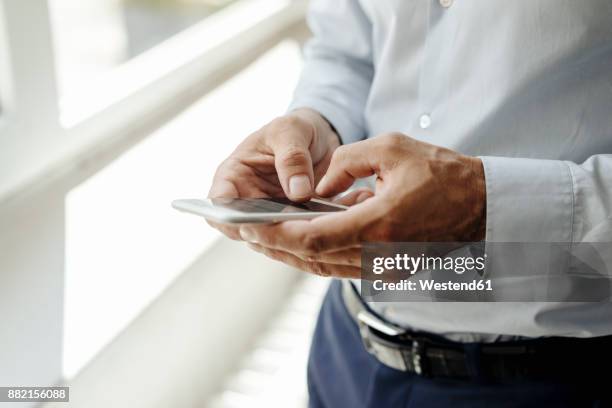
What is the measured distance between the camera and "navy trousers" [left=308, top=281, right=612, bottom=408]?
75 centimetres

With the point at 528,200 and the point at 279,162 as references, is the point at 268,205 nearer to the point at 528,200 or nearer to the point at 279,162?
the point at 279,162

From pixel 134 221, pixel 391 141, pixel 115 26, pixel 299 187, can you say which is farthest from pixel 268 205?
pixel 115 26

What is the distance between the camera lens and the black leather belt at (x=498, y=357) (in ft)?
2.42

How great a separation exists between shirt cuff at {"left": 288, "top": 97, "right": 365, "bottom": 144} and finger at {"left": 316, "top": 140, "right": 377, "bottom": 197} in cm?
19

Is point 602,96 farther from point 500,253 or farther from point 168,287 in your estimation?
point 168,287

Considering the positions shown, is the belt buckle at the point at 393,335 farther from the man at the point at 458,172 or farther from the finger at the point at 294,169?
the finger at the point at 294,169

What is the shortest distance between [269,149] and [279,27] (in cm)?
127

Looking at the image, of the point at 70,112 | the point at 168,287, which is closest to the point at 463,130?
the point at 168,287

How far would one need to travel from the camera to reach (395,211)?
1.92 ft

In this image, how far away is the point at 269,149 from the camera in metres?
0.78

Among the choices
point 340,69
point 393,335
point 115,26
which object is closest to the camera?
point 393,335

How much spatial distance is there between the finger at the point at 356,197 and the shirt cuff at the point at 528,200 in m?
0.15

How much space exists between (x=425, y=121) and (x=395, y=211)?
0.70 ft

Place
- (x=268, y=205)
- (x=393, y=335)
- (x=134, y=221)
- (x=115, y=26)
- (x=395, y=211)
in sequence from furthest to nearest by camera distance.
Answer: (x=115, y=26), (x=134, y=221), (x=393, y=335), (x=268, y=205), (x=395, y=211)
